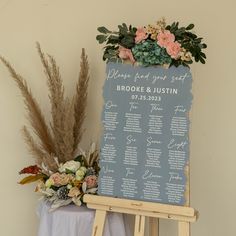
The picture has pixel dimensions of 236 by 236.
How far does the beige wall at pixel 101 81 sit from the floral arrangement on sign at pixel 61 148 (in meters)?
0.14

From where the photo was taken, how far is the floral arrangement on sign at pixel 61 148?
1937 millimetres

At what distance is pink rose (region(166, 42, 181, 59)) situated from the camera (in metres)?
1.73

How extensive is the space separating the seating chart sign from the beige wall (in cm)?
42

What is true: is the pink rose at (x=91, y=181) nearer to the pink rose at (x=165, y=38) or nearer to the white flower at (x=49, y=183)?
the white flower at (x=49, y=183)

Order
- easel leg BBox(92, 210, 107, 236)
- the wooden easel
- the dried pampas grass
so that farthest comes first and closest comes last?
the dried pampas grass, easel leg BBox(92, 210, 107, 236), the wooden easel

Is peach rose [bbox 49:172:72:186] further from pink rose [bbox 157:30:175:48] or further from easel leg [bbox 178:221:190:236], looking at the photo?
pink rose [bbox 157:30:175:48]

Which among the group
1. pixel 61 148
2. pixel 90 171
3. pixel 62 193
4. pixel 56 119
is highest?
pixel 56 119

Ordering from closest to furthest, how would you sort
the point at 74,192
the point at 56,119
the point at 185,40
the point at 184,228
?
the point at 184,228, the point at 185,40, the point at 74,192, the point at 56,119

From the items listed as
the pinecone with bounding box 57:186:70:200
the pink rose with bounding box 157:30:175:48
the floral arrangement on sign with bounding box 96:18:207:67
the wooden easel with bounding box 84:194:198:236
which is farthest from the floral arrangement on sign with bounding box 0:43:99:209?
the pink rose with bounding box 157:30:175:48

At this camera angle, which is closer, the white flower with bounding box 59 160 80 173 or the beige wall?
the white flower with bounding box 59 160 80 173

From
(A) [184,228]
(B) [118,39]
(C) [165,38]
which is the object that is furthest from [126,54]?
(A) [184,228]

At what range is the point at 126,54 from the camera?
1.83m

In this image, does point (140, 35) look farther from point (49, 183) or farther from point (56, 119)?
point (49, 183)

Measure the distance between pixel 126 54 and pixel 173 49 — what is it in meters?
0.23
